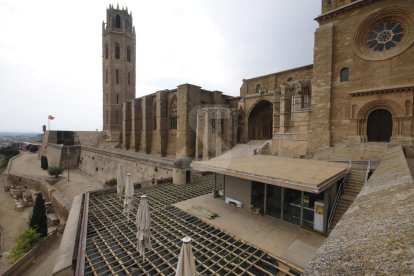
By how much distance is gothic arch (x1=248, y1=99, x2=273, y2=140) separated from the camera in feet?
88.1

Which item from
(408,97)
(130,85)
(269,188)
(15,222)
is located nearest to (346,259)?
(269,188)

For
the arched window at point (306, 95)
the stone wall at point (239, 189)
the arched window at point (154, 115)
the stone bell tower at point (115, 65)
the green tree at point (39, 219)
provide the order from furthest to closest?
the stone bell tower at point (115, 65)
the arched window at point (154, 115)
the arched window at point (306, 95)
the green tree at point (39, 219)
the stone wall at point (239, 189)

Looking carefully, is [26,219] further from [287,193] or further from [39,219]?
[287,193]

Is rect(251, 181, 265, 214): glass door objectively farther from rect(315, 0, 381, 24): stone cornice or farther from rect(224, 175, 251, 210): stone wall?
rect(315, 0, 381, 24): stone cornice

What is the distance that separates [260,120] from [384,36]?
50.3 feet

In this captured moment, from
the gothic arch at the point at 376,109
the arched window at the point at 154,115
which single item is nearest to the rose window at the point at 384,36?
the gothic arch at the point at 376,109

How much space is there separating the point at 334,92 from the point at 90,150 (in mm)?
37428

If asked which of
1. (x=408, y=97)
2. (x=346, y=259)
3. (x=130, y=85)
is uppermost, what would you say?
(x=130, y=85)

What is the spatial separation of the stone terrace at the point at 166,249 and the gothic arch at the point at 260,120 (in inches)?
780

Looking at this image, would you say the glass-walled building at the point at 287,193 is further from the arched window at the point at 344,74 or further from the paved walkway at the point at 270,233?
the arched window at the point at 344,74

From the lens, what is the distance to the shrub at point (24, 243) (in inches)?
493

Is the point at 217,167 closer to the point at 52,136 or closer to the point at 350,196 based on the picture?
the point at 350,196

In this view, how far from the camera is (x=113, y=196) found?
1188 centimetres

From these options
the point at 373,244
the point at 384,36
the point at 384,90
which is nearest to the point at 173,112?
the point at 384,90
